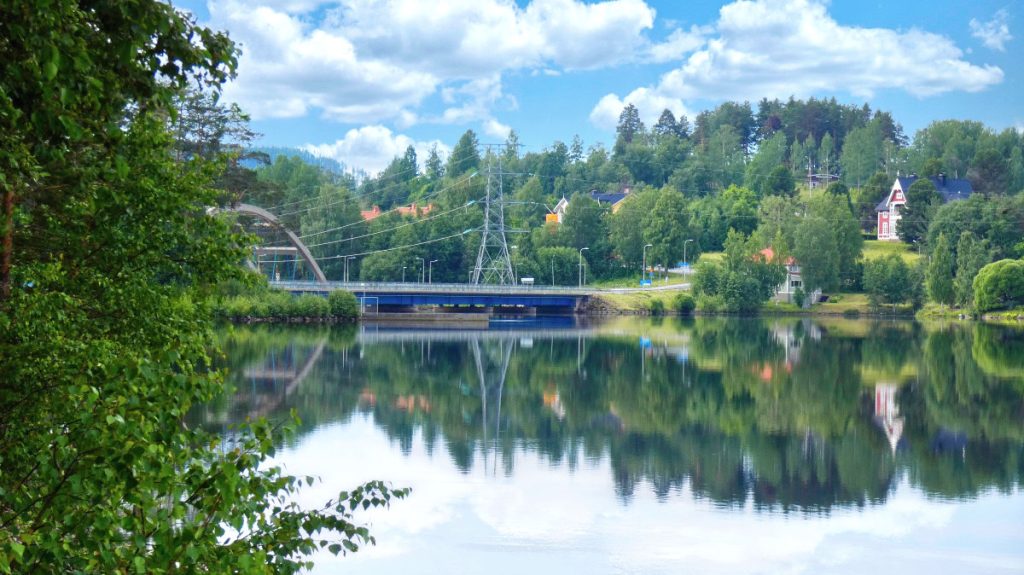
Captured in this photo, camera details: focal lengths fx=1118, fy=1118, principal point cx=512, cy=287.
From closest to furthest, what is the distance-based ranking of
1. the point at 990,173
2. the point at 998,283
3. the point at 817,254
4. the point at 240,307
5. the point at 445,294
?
the point at 240,307
the point at 998,283
the point at 445,294
the point at 817,254
the point at 990,173

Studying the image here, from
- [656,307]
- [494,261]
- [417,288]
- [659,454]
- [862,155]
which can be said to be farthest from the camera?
[862,155]

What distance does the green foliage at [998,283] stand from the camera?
89688 millimetres

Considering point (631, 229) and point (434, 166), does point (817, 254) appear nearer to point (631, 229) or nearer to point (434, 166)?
point (631, 229)

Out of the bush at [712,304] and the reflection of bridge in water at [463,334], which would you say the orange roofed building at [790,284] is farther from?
the reflection of bridge in water at [463,334]

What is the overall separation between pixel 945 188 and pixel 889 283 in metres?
48.6

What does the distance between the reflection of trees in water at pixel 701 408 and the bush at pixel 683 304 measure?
129 ft

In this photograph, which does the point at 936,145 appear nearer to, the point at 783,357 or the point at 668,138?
the point at 668,138

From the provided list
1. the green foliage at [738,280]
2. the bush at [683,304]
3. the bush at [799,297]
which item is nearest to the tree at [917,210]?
the bush at [799,297]

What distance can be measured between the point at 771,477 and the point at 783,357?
30695 mm

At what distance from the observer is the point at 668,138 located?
186 m

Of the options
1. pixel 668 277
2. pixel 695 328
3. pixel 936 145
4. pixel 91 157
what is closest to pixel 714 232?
pixel 668 277

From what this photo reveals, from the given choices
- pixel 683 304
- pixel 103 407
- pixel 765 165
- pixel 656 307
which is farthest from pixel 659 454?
pixel 765 165

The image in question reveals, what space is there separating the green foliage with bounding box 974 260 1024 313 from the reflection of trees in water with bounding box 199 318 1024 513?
106 ft

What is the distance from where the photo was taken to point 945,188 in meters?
141
